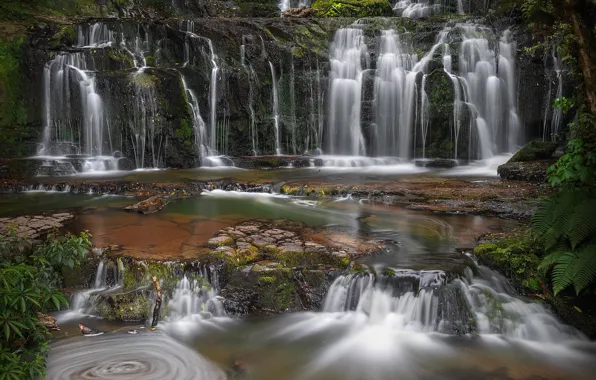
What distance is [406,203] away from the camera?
9602 mm

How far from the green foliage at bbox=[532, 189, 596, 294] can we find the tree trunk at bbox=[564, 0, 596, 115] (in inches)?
40.6

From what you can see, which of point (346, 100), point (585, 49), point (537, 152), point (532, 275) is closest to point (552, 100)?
point (537, 152)

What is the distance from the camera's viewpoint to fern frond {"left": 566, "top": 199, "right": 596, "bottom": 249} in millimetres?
5094

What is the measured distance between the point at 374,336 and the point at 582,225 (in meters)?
2.56

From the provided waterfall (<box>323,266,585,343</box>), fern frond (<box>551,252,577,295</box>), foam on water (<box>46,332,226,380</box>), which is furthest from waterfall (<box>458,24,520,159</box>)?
foam on water (<box>46,332,226,380</box>)

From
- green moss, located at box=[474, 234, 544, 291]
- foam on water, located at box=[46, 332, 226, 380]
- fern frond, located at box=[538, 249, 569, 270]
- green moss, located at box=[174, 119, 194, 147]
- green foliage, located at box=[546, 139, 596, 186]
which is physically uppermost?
green moss, located at box=[174, 119, 194, 147]

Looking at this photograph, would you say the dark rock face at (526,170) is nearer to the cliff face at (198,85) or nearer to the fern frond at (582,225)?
the cliff face at (198,85)

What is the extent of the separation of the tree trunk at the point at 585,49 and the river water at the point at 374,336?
94.0 inches

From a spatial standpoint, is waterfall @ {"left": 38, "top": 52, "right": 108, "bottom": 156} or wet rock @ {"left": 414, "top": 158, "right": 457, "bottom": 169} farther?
wet rock @ {"left": 414, "top": 158, "right": 457, "bottom": 169}

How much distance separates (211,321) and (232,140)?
12.0m

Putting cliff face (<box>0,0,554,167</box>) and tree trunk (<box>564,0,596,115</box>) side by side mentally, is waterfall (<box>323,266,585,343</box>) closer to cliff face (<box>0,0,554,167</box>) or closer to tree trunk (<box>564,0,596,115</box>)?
tree trunk (<box>564,0,596,115</box>)

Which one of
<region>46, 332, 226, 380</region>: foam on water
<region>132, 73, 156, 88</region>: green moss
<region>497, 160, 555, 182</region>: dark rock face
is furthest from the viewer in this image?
<region>132, 73, 156, 88</region>: green moss

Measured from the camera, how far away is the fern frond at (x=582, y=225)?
5094mm

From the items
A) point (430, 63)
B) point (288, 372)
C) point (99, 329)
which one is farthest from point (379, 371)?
point (430, 63)
